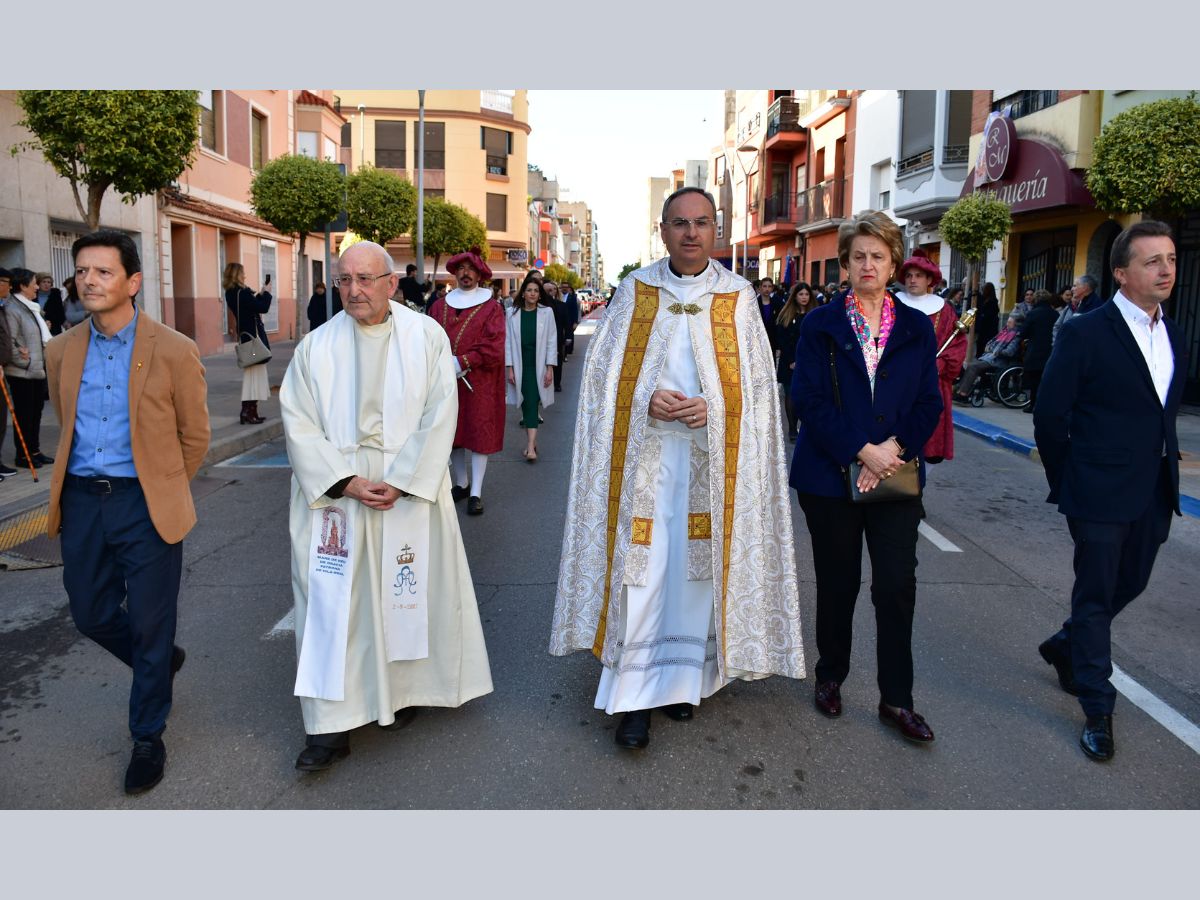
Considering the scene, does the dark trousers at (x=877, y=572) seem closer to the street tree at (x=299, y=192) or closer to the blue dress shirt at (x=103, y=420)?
the blue dress shirt at (x=103, y=420)

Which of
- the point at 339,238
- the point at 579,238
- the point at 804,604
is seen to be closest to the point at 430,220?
the point at 339,238

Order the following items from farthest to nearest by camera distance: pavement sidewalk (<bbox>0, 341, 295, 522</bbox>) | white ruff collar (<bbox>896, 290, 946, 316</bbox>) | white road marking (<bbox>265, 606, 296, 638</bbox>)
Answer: pavement sidewalk (<bbox>0, 341, 295, 522</bbox>) < white ruff collar (<bbox>896, 290, 946, 316</bbox>) < white road marking (<bbox>265, 606, 296, 638</bbox>)

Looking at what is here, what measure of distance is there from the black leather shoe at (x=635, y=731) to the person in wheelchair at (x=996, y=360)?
1351 centimetres

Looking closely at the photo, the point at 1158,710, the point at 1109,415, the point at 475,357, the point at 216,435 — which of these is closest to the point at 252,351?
the point at 216,435

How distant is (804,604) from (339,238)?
43.2 meters

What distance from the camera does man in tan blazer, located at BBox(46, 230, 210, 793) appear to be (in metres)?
3.51

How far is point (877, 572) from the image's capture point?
3887mm

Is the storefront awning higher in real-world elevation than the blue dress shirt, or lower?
higher

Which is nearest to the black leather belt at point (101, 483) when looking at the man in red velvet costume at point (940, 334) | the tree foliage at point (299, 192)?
the man in red velvet costume at point (940, 334)

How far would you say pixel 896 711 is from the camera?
3.91 m

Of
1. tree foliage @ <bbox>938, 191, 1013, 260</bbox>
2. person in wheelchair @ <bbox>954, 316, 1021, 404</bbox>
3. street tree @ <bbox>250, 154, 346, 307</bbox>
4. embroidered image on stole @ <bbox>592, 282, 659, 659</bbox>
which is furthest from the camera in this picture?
street tree @ <bbox>250, 154, 346, 307</bbox>

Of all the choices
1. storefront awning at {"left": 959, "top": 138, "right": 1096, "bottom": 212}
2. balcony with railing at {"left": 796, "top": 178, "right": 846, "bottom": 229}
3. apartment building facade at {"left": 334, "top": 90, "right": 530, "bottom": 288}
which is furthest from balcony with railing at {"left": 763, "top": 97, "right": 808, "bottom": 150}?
storefront awning at {"left": 959, "top": 138, "right": 1096, "bottom": 212}

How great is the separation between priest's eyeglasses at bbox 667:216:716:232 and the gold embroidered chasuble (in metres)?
0.20

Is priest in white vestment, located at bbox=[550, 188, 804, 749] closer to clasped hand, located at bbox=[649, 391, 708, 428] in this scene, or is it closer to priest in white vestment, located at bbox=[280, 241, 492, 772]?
clasped hand, located at bbox=[649, 391, 708, 428]
